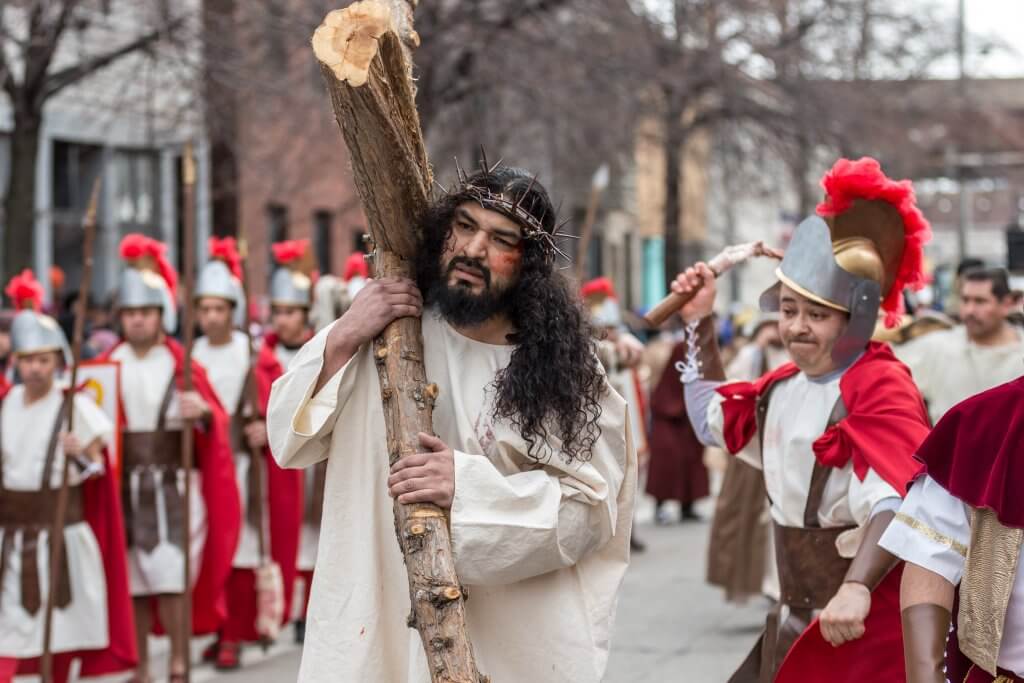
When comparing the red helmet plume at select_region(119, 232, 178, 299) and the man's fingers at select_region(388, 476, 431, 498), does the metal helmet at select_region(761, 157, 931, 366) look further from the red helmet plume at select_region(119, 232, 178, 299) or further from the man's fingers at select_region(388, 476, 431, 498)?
the red helmet plume at select_region(119, 232, 178, 299)

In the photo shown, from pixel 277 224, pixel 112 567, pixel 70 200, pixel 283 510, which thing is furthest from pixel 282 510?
pixel 277 224

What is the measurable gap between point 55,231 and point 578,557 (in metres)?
16.9

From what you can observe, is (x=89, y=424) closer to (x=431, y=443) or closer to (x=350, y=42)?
(x=431, y=443)

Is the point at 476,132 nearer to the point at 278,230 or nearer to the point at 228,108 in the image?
the point at 228,108

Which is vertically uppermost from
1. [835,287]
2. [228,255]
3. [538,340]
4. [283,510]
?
[228,255]

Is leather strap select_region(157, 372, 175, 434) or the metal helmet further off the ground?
the metal helmet

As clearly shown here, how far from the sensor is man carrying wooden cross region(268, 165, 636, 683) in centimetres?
407

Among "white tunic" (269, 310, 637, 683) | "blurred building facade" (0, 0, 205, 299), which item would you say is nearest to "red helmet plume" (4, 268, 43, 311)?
"white tunic" (269, 310, 637, 683)

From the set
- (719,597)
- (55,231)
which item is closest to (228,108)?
(55,231)

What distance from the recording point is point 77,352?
24.9ft

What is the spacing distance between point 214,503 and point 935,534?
586cm

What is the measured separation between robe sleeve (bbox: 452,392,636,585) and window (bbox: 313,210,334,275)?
22734mm

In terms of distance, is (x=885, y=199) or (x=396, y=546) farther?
(x=885, y=199)

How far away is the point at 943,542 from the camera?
3.32 meters
